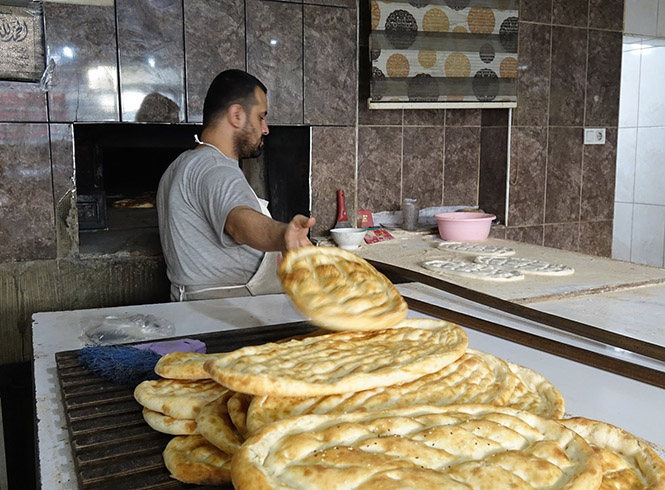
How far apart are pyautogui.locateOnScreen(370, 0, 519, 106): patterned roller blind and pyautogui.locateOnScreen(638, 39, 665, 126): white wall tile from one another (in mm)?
2164

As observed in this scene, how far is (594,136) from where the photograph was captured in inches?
193

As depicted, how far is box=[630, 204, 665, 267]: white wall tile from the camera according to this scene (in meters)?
5.87

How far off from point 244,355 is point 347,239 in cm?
250

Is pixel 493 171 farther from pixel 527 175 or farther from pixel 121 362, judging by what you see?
pixel 121 362

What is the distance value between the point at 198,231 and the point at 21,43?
1.39 meters

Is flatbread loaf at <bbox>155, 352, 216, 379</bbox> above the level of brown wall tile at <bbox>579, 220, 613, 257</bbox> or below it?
above

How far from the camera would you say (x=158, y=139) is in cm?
391

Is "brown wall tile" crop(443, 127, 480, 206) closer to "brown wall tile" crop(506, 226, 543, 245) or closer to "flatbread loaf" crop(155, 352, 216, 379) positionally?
"brown wall tile" crop(506, 226, 543, 245)

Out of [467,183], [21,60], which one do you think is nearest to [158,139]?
[21,60]

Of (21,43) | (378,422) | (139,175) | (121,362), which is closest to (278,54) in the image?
(139,175)

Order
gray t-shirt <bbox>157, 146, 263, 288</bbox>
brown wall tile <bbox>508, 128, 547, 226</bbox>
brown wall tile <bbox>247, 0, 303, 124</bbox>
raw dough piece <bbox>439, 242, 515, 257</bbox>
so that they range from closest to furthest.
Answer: gray t-shirt <bbox>157, 146, 263, 288</bbox> < raw dough piece <bbox>439, 242, 515, 257</bbox> < brown wall tile <bbox>247, 0, 303, 124</bbox> < brown wall tile <bbox>508, 128, 547, 226</bbox>

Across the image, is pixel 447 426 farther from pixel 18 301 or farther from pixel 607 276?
pixel 18 301

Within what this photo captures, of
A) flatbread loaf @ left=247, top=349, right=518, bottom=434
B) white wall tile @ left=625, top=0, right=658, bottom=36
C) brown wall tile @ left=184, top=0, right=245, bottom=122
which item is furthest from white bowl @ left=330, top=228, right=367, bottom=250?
white wall tile @ left=625, top=0, right=658, bottom=36

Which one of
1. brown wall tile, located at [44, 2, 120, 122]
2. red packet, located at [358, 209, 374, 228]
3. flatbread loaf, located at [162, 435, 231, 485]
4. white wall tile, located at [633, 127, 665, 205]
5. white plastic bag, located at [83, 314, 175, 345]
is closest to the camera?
flatbread loaf, located at [162, 435, 231, 485]
